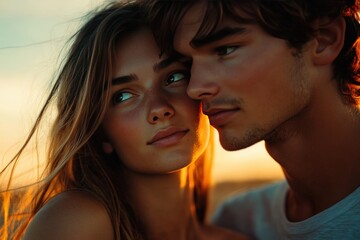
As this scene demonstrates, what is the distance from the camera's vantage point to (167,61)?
360 cm

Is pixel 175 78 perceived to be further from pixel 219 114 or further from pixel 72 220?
pixel 72 220

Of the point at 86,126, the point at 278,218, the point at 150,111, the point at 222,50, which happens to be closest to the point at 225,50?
the point at 222,50

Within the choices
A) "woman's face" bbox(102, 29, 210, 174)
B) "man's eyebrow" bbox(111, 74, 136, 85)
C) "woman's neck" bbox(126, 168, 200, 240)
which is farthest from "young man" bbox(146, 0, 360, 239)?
"woman's neck" bbox(126, 168, 200, 240)

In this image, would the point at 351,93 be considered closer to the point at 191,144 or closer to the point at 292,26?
the point at 292,26

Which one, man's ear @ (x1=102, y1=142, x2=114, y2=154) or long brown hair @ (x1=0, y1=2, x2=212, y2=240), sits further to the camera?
man's ear @ (x1=102, y1=142, x2=114, y2=154)

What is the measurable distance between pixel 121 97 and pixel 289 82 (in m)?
0.93

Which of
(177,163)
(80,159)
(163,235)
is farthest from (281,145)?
(80,159)

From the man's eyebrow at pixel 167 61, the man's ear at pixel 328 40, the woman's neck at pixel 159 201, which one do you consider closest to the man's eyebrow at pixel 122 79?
the man's eyebrow at pixel 167 61

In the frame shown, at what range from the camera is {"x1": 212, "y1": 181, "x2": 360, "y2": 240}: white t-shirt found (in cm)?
347

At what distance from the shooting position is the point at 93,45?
12.1 feet

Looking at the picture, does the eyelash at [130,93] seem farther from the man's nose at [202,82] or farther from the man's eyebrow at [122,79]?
the man's nose at [202,82]

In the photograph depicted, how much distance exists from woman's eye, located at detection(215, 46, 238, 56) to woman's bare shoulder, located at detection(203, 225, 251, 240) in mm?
1286

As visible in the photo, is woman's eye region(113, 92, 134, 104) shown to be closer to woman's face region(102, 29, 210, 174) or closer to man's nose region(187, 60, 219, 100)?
woman's face region(102, 29, 210, 174)

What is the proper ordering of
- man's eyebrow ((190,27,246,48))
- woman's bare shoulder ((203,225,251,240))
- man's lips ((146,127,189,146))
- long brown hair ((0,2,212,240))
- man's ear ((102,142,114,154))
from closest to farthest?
man's eyebrow ((190,27,246,48))
man's lips ((146,127,189,146))
long brown hair ((0,2,212,240))
man's ear ((102,142,114,154))
woman's bare shoulder ((203,225,251,240))
